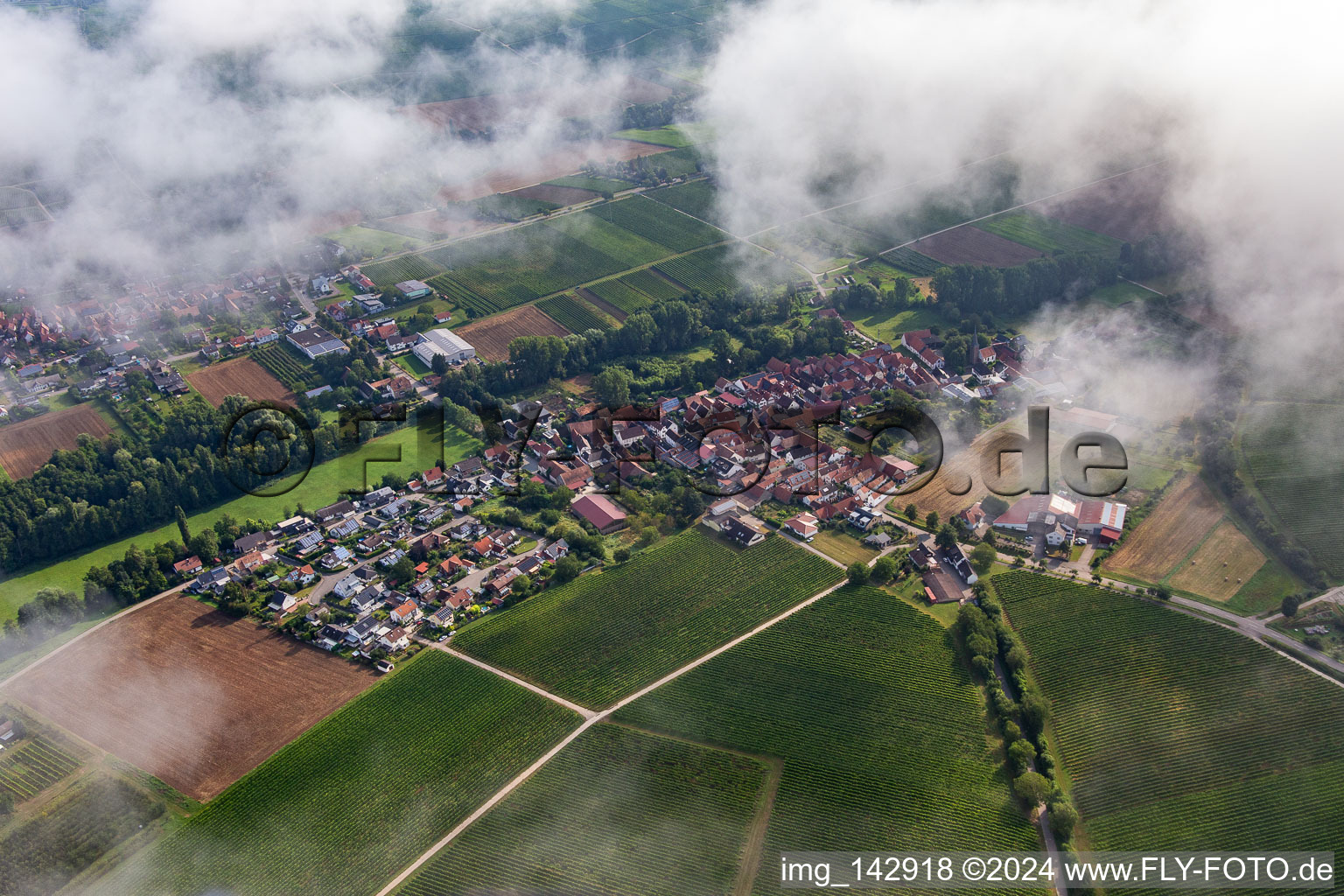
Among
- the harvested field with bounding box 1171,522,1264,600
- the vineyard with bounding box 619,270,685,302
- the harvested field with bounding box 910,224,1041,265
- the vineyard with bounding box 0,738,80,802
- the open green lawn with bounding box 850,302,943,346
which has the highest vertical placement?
the harvested field with bounding box 910,224,1041,265

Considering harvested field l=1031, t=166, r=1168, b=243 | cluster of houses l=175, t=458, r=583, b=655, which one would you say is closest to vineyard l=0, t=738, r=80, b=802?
cluster of houses l=175, t=458, r=583, b=655

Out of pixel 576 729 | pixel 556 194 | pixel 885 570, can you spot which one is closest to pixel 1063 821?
pixel 885 570

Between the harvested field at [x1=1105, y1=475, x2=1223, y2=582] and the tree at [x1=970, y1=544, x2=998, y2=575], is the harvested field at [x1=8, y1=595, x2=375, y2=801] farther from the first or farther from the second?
the harvested field at [x1=1105, y1=475, x2=1223, y2=582]

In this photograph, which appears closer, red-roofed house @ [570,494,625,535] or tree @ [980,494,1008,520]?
tree @ [980,494,1008,520]

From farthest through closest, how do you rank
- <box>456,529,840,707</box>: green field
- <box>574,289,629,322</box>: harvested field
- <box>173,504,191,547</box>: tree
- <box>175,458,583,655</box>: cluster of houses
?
<box>574,289,629,322</box>: harvested field → <box>173,504,191,547</box>: tree → <box>175,458,583,655</box>: cluster of houses → <box>456,529,840,707</box>: green field

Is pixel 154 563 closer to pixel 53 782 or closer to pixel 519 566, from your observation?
pixel 53 782

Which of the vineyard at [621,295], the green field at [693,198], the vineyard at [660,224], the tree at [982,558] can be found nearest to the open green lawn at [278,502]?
the vineyard at [621,295]

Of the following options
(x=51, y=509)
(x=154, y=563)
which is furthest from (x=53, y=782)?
(x=51, y=509)
